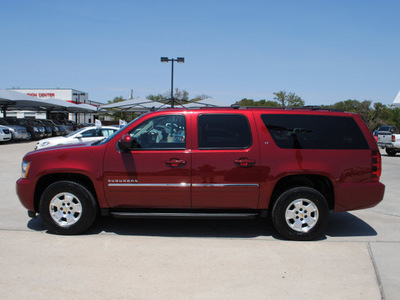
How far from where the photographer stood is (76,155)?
16.9 feet

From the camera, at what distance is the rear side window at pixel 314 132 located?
5.19m

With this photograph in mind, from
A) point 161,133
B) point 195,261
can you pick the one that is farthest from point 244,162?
point 195,261

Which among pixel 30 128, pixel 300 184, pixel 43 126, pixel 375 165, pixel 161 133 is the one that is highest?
pixel 43 126

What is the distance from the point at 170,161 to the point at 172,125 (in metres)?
0.55

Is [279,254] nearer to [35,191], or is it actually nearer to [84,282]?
[84,282]

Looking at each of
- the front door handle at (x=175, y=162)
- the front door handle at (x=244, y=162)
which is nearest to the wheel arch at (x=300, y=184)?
the front door handle at (x=244, y=162)

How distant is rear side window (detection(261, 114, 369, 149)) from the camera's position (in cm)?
519

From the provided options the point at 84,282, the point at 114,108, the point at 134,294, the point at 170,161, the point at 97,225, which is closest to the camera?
the point at 134,294

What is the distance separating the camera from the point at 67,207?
17.1 ft

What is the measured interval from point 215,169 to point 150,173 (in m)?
0.86

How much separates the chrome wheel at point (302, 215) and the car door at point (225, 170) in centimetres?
50

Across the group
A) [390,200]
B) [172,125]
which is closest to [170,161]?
[172,125]

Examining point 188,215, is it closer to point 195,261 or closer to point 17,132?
point 195,261

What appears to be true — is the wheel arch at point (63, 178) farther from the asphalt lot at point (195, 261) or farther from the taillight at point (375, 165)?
the taillight at point (375, 165)
